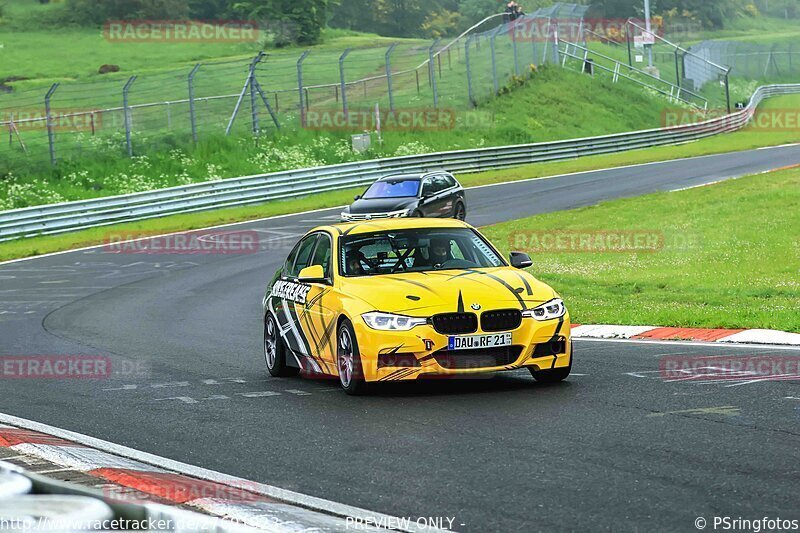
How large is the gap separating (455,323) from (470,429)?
63.7 inches

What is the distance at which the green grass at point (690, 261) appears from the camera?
15.2m

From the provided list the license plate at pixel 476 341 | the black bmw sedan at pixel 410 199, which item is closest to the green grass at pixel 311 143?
the black bmw sedan at pixel 410 199

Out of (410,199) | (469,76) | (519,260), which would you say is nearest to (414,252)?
(519,260)

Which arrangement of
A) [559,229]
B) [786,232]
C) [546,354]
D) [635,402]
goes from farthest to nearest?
1. [559,229]
2. [786,232]
3. [546,354]
4. [635,402]

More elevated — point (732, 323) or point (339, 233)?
point (339, 233)

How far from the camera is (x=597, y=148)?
51406mm

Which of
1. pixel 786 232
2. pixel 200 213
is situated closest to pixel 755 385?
pixel 786 232

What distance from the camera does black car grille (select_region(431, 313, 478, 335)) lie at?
32.0 ft

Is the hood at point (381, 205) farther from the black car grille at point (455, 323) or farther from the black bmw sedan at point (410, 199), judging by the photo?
the black car grille at point (455, 323)

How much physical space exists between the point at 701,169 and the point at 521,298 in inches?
1221

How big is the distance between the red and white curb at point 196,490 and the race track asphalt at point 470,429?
19 cm

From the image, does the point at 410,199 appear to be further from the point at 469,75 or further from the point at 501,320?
the point at 469,75

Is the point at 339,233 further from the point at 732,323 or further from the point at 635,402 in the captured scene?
the point at 732,323

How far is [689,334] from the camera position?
43.0 feet
